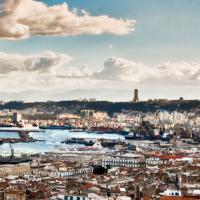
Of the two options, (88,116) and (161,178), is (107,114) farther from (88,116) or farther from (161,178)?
(161,178)

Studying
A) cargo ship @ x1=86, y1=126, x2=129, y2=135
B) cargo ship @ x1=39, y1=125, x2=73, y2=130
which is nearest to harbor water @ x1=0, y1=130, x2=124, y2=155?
cargo ship @ x1=86, y1=126, x2=129, y2=135

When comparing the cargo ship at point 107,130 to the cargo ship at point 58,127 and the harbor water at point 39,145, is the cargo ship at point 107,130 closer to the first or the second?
the cargo ship at point 58,127

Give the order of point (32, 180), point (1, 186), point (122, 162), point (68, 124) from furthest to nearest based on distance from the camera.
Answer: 1. point (68, 124)
2. point (122, 162)
3. point (32, 180)
4. point (1, 186)

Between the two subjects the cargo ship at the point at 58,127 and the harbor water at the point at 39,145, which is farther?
the cargo ship at the point at 58,127

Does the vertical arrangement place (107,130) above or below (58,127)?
below

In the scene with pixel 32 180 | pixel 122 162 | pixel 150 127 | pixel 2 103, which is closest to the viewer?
pixel 32 180

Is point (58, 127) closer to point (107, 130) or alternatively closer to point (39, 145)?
point (107, 130)

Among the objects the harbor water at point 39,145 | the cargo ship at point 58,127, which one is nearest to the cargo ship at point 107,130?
the cargo ship at point 58,127

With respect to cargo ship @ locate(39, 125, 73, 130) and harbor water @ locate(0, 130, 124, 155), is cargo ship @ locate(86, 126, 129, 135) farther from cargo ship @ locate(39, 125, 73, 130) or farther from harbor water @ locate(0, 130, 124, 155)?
harbor water @ locate(0, 130, 124, 155)

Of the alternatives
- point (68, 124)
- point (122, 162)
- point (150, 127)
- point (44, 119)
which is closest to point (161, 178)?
point (122, 162)

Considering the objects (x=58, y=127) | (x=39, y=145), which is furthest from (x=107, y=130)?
(x=39, y=145)

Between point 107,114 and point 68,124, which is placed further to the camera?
point 107,114
